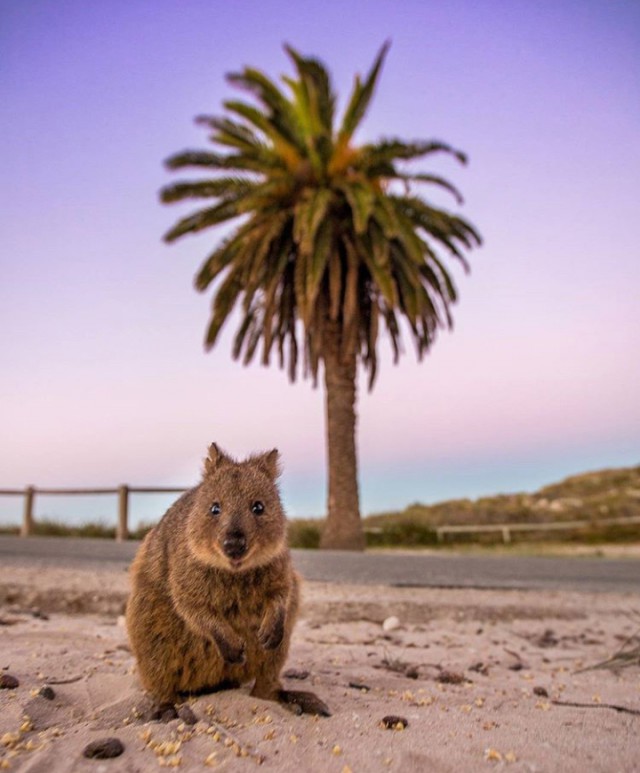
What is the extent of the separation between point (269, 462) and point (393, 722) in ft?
4.03

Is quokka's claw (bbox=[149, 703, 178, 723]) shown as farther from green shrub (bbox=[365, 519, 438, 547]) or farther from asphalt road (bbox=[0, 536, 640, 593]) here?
green shrub (bbox=[365, 519, 438, 547])

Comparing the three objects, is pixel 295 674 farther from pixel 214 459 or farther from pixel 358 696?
pixel 214 459

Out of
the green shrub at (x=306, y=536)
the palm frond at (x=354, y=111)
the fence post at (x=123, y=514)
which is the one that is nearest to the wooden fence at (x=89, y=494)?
the fence post at (x=123, y=514)

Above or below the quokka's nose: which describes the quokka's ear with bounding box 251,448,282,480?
above

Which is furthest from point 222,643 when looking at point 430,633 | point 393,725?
point 430,633

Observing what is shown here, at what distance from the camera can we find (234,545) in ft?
8.93

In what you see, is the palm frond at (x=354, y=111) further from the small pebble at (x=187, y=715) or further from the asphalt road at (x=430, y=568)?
the small pebble at (x=187, y=715)

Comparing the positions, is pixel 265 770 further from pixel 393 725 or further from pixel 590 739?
pixel 590 739

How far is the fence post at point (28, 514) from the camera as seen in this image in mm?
20172

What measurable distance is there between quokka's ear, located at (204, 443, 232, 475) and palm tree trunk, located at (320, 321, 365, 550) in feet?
49.8

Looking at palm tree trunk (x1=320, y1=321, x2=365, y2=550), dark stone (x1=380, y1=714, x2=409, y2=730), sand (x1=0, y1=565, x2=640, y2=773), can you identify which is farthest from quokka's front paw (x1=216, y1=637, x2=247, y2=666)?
palm tree trunk (x1=320, y1=321, x2=365, y2=550)

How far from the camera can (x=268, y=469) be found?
10.6ft

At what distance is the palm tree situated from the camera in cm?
1739

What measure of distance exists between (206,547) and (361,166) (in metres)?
16.5
